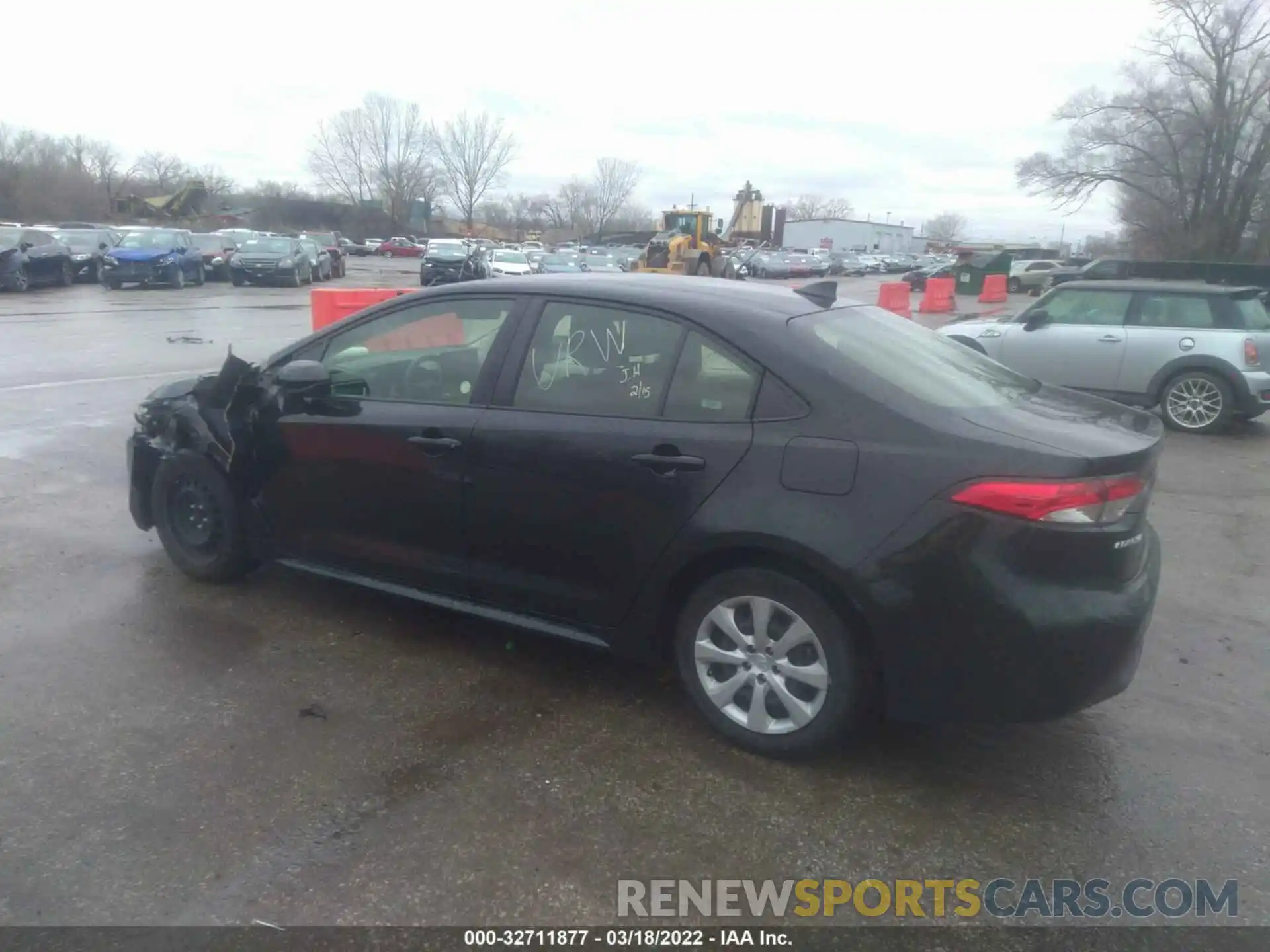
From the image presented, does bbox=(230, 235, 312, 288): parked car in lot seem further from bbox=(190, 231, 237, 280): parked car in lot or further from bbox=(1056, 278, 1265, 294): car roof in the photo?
bbox=(1056, 278, 1265, 294): car roof

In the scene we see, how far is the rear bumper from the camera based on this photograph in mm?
3137

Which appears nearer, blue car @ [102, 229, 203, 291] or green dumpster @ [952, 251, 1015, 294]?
blue car @ [102, 229, 203, 291]

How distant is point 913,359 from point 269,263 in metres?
29.3

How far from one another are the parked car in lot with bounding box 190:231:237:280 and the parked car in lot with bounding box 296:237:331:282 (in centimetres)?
219

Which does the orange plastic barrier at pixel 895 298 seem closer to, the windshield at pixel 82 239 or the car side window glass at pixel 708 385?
the car side window glass at pixel 708 385

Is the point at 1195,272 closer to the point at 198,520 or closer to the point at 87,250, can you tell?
the point at 87,250

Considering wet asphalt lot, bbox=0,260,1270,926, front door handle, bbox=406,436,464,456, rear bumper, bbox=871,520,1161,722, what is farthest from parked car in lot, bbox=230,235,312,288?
rear bumper, bbox=871,520,1161,722

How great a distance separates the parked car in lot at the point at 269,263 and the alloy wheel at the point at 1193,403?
2614 cm

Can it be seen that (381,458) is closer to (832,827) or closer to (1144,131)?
(832,827)

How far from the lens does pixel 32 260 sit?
24859 mm

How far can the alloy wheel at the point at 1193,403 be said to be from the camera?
10.1 meters

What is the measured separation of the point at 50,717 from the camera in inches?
149

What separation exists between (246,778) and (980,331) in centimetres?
998

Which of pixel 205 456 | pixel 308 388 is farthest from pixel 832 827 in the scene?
pixel 205 456
